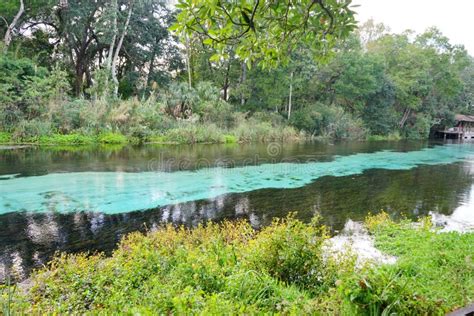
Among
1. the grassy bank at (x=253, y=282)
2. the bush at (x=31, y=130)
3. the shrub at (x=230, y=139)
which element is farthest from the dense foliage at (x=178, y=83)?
the grassy bank at (x=253, y=282)

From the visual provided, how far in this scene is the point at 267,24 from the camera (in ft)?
10.7

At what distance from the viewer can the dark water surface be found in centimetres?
585

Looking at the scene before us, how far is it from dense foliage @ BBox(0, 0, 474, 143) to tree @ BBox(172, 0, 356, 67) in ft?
24.8

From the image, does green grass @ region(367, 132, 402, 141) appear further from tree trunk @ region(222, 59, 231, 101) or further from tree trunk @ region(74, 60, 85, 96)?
tree trunk @ region(74, 60, 85, 96)

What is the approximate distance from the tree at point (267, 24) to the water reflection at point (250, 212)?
3810mm

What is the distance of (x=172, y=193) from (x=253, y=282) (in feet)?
19.7

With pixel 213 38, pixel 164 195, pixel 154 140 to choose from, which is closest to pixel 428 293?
pixel 213 38

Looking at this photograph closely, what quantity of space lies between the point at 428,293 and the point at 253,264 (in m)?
1.75

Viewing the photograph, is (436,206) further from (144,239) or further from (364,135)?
(364,135)

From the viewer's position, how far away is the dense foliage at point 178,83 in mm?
18047

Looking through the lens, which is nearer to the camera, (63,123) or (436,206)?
(436,206)

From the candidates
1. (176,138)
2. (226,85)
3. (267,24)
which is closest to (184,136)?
(176,138)

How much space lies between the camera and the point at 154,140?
65.6ft

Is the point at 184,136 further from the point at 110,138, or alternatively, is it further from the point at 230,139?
the point at 110,138
